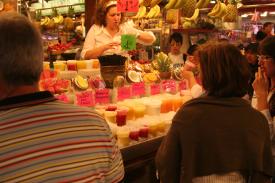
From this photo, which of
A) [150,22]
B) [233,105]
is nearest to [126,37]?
[233,105]

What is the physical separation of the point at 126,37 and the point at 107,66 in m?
0.36

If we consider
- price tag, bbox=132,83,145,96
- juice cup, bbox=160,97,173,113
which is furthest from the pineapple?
juice cup, bbox=160,97,173,113

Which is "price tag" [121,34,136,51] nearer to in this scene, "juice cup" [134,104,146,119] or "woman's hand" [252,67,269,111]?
"juice cup" [134,104,146,119]

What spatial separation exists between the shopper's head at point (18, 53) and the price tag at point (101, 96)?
184cm

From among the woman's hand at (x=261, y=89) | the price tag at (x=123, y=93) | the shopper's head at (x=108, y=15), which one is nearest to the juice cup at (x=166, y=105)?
the price tag at (x=123, y=93)

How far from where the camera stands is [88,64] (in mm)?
4020

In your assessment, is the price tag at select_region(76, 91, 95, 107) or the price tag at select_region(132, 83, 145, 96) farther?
the price tag at select_region(132, 83, 145, 96)

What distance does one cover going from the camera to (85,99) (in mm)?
3279

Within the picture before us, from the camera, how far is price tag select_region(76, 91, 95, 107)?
3.24 m

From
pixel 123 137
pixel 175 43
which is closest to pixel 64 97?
pixel 123 137

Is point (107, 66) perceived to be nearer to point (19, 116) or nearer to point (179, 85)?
point (179, 85)

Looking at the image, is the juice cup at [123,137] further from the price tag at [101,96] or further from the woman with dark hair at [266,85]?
the woman with dark hair at [266,85]

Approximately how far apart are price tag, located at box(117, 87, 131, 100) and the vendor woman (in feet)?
3.23

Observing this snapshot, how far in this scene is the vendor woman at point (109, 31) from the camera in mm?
4586
